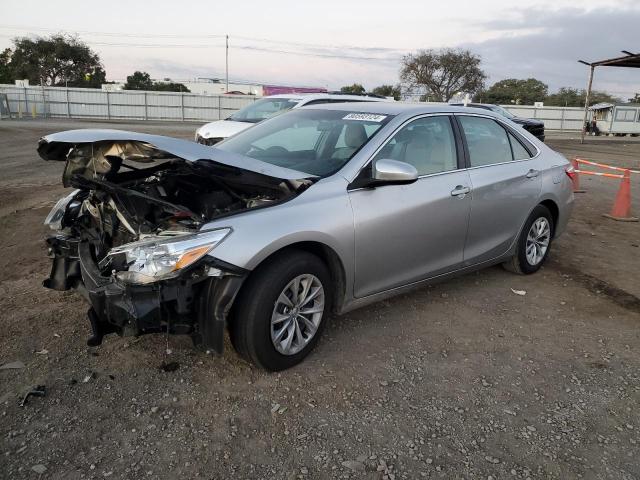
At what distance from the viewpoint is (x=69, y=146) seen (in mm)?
3480

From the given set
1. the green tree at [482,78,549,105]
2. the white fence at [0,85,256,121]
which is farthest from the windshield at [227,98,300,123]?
the green tree at [482,78,549,105]

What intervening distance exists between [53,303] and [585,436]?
154 inches

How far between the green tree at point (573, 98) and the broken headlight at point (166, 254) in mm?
75292

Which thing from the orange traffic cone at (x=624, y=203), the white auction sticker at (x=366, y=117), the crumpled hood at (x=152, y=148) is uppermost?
the white auction sticker at (x=366, y=117)

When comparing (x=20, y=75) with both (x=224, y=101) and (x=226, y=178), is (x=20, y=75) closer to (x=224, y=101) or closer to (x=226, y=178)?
(x=224, y=101)

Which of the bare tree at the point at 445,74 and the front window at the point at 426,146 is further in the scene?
the bare tree at the point at 445,74

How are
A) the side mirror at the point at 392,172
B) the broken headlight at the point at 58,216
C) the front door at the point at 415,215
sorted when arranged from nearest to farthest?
the side mirror at the point at 392,172
the front door at the point at 415,215
the broken headlight at the point at 58,216

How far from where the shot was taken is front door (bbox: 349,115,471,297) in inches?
144

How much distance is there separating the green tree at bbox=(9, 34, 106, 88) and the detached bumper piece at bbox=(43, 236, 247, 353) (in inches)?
2323

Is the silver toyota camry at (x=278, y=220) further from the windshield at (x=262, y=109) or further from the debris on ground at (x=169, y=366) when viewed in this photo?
the windshield at (x=262, y=109)

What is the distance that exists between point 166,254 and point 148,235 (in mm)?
346

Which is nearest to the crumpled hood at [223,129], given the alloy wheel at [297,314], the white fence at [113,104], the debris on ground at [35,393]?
the alloy wheel at [297,314]

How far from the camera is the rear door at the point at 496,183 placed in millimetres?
4547

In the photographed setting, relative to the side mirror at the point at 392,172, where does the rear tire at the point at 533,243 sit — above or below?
below
